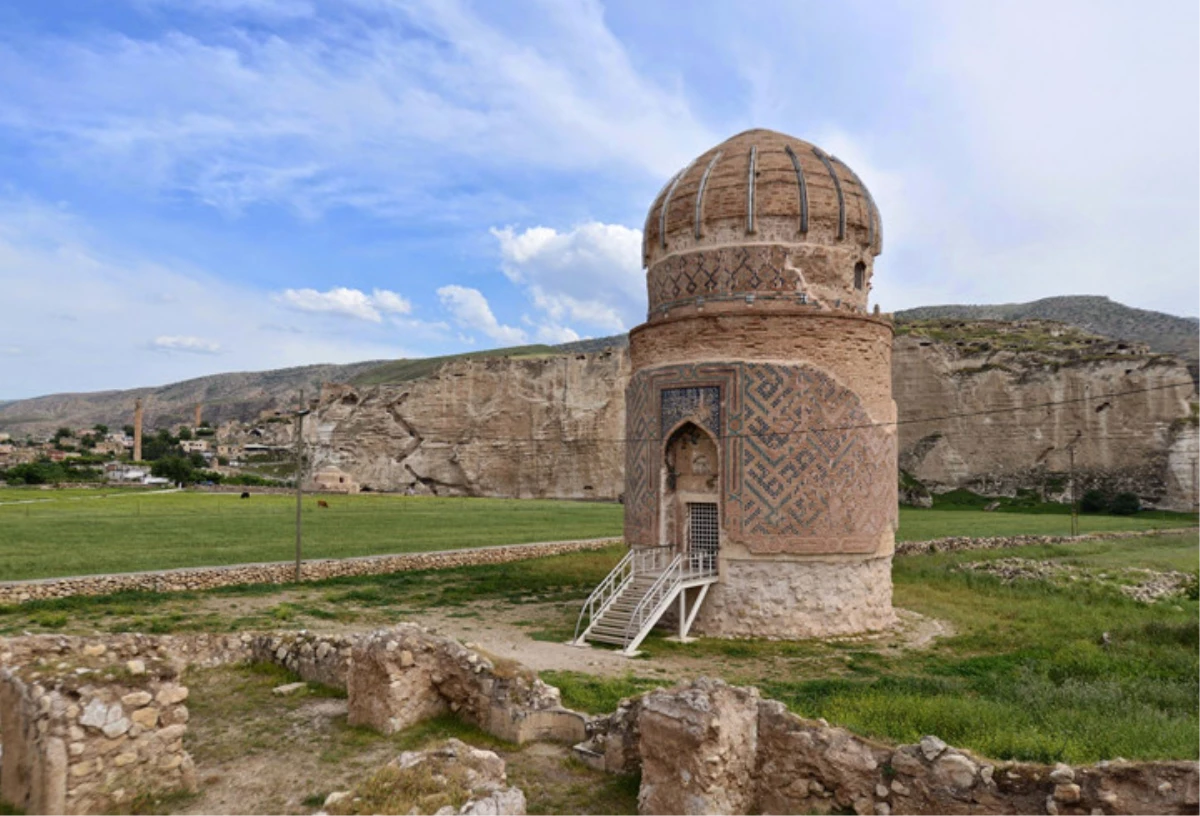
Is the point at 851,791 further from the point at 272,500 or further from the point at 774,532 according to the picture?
the point at 272,500

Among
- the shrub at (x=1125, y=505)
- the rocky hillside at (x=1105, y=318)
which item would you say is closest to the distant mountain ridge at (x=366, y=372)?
the rocky hillside at (x=1105, y=318)

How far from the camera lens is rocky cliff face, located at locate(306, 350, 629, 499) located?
6556 centimetres

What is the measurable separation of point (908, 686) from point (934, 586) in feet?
42.3

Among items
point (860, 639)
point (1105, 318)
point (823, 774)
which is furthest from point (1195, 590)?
point (1105, 318)

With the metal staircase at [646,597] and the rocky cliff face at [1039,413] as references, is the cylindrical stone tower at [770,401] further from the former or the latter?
the rocky cliff face at [1039,413]

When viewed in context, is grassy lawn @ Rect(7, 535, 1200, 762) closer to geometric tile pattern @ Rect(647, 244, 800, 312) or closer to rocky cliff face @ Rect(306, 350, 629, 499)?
geometric tile pattern @ Rect(647, 244, 800, 312)

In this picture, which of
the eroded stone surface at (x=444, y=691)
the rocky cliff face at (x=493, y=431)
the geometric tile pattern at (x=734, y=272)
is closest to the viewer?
the eroded stone surface at (x=444, y=691)

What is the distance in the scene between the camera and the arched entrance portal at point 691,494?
1703cm

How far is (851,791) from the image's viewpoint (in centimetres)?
649

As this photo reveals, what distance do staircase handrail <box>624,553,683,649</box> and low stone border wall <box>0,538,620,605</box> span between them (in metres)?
11.0

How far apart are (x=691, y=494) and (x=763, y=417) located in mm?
2396

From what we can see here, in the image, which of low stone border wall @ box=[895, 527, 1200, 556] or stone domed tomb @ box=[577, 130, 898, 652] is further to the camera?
low stone border wall @ box=[895, 527, 1200, 556]

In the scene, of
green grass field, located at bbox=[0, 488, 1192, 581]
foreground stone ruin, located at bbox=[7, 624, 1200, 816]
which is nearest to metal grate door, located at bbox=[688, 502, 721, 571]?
foreground stone ruin, located at bbox=[7, 624, 1200, 816]

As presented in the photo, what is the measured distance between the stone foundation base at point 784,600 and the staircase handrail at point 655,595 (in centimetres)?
104
